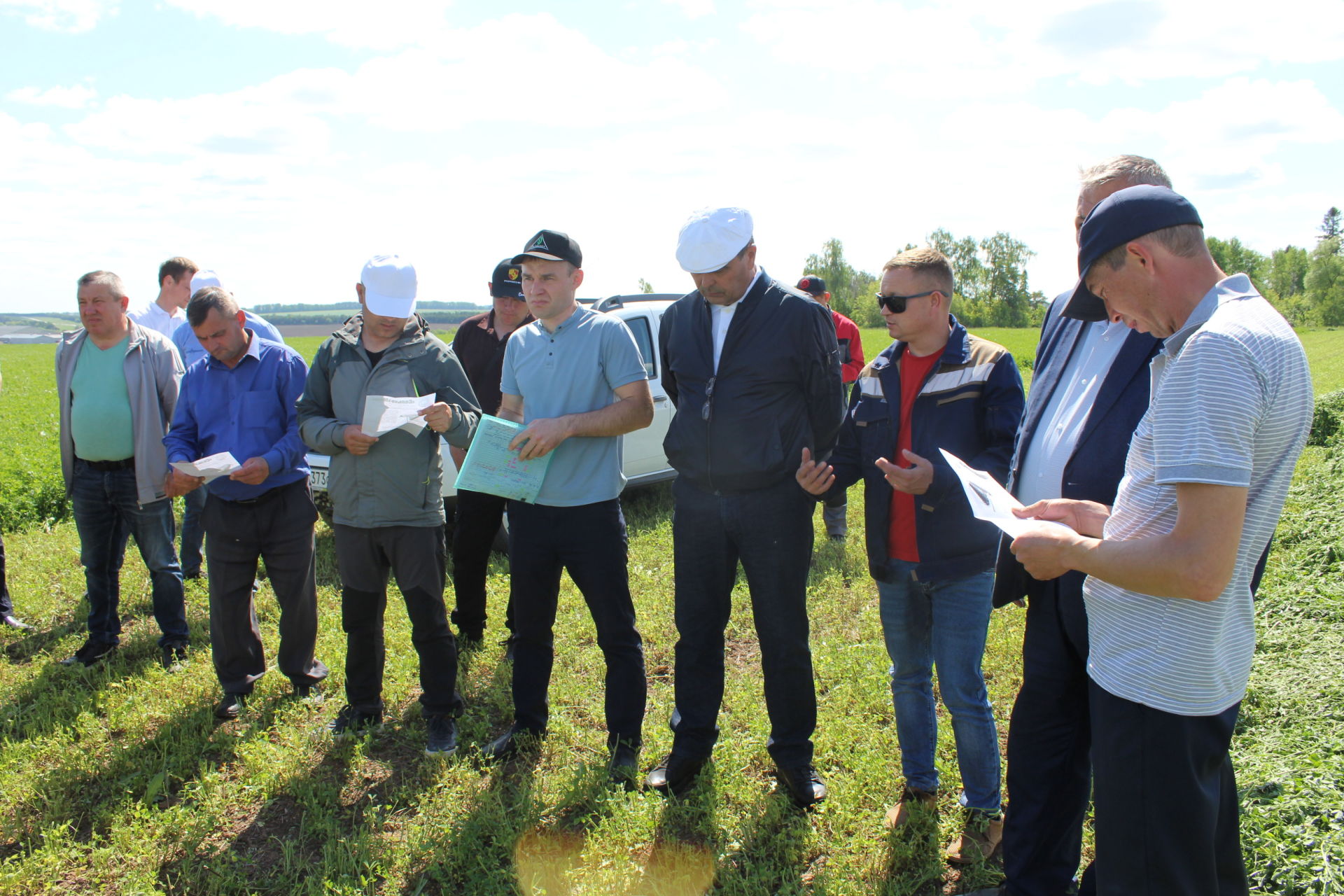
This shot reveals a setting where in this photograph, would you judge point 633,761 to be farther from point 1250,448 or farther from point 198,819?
point 1250,448

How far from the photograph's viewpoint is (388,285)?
12.7ft

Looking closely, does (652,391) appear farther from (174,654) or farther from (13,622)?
(13,622)

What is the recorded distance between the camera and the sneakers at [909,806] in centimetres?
322

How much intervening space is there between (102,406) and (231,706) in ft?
6.61

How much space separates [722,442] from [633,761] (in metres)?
1.53

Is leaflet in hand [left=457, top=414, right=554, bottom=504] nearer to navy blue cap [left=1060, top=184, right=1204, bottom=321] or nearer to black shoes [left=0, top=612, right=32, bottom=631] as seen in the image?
navy blue cap [left=1060, top=184, right=1204, bottom=321]

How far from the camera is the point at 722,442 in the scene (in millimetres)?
3270

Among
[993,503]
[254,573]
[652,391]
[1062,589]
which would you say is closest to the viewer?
[993,503]

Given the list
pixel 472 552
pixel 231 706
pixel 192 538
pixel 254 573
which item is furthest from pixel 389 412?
pixel 192 538

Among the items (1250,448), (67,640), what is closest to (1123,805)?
(1250,448)

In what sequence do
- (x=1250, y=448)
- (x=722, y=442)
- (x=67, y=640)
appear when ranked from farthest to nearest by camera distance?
(x=67, y=640)
(x=722, y=442)
(x=1250, y=448)

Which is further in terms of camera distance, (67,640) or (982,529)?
(67,640)

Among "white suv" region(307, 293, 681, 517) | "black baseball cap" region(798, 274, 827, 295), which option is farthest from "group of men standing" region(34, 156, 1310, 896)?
"black baseball cap" region(798, 274, 827, 295)

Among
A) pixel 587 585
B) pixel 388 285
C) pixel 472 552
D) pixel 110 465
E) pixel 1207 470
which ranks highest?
pixel 388 285
